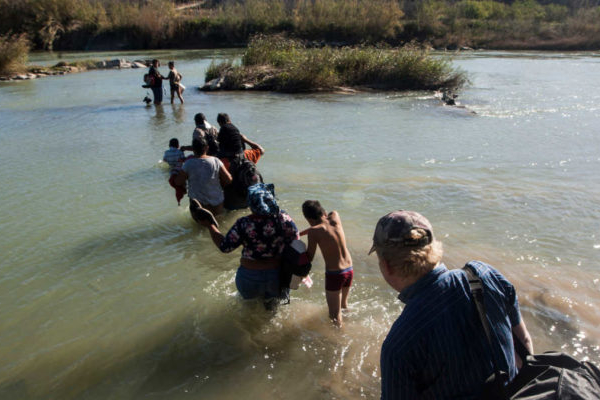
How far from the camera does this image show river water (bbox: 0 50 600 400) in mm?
4039

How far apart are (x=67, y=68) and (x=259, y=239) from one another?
31171mm

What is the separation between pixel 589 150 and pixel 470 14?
167 ft

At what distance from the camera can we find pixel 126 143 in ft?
40.7

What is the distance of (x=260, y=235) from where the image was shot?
404 cm

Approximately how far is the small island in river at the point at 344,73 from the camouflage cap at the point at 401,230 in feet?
64.1

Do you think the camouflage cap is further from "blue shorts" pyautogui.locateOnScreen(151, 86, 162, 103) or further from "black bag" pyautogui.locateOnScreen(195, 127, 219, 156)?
"blue shorts" pyautogui.locateOnScreen(151, 86, 162, 103)

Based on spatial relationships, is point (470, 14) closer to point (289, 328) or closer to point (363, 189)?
point (363, 189)

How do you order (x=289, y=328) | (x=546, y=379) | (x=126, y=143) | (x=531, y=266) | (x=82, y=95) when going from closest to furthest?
(x=546, y=379) → (x=289, y=328) → (x=531, y=266) → (x=126, y=143) → (x=82, y=95)

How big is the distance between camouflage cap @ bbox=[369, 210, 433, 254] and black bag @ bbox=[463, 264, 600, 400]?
0.96 ft

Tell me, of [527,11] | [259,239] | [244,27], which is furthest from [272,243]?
[527,11]

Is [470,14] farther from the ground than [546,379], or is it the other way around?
[470,14]

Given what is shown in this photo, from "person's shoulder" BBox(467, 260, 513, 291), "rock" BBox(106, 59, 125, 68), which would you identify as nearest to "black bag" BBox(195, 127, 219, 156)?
"person's shoulder" BBox(467, 260, 513, 291)

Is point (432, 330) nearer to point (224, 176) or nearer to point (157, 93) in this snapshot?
point (224, 176)

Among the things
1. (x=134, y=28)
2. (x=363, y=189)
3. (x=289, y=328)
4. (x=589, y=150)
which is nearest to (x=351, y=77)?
(x=589, y=150)
